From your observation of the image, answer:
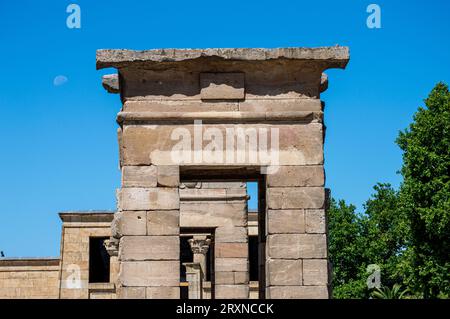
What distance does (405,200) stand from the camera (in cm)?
2475

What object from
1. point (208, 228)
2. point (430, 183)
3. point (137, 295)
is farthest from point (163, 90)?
point (430, 183)

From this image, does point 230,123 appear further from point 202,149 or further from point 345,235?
point 345,235

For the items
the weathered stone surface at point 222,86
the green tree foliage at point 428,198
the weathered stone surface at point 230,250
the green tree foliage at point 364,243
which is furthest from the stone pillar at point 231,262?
the green tree foliage at point 364,243

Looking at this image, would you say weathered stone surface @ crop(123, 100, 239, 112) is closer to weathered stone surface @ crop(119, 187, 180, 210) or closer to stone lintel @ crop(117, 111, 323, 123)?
stone lintel @ crop(117, 111, 323, 123)

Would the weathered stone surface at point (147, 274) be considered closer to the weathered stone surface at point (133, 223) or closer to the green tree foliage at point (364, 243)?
the weathered stone surface at point (133, 223)

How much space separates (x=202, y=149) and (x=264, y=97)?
1150 millimetres

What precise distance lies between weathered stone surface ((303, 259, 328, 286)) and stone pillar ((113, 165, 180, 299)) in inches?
67.2

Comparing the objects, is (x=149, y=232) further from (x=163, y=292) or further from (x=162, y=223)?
(x=163, y=292)

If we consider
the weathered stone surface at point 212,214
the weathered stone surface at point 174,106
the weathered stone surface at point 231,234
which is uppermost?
the weathered stone surface at point 174,106

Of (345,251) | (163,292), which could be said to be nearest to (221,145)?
(163,292)

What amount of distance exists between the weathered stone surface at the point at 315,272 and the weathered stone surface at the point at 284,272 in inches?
3.1

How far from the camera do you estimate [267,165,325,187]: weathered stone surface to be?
34.4ft

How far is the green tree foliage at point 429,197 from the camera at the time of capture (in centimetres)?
2352
